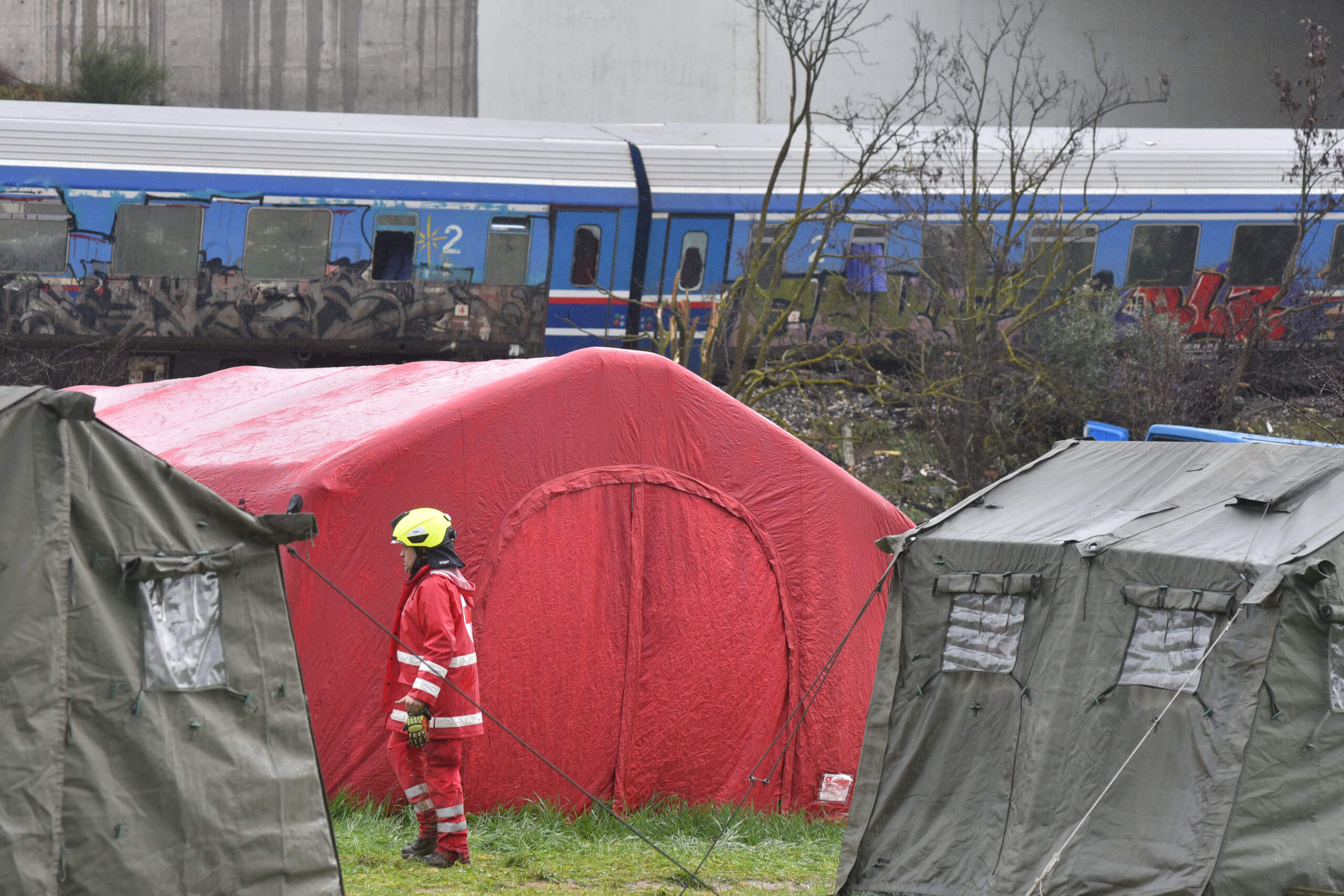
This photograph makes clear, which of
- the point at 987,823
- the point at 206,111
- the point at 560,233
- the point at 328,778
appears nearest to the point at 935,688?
the point at 987,823

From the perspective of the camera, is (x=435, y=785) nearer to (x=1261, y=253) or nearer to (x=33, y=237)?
(x=33, y=237)

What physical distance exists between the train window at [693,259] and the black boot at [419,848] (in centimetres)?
1262

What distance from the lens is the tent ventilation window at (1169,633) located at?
5656mm

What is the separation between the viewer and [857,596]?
9.15 m

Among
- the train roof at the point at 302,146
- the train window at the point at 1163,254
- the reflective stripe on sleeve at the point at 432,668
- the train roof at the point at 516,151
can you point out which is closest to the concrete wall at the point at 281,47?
the train roof at the point at 516,151

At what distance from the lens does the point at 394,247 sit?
17.6 meters

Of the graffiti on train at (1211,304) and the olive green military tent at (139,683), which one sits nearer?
the olive green military tent at (139,683)

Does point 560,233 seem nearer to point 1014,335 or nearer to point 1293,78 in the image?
point 1014,335

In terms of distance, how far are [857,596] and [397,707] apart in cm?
360

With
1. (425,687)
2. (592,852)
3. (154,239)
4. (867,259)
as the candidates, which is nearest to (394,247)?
(154,239)

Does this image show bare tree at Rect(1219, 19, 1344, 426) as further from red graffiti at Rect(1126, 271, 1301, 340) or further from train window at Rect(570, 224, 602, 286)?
train window at Rect(570, 224, 602, 286)

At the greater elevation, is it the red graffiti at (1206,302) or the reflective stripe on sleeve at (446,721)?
the red graffiti at (1206,302)

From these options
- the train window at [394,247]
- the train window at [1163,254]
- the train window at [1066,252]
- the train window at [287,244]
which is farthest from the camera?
the train window at [1163,254]

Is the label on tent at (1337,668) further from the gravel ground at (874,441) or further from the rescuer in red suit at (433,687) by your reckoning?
the gravel ground at (874,441)
